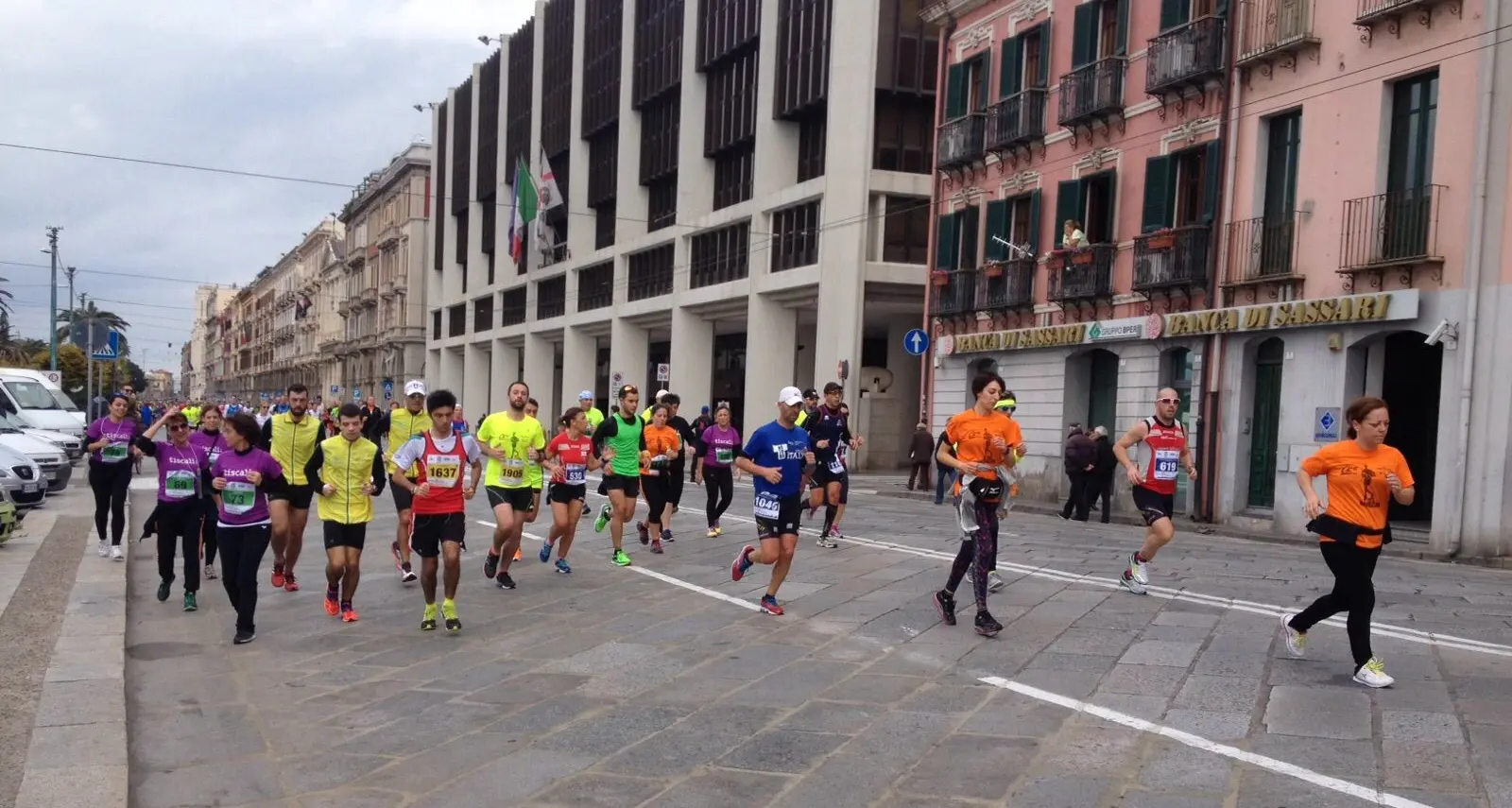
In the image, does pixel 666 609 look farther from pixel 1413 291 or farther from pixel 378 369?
pixel 378 369

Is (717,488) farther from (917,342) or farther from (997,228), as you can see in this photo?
(917,342)

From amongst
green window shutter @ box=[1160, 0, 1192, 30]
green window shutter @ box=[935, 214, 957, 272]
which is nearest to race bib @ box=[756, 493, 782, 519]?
green window shutter @ box=[1160, 0, 1192, 30]

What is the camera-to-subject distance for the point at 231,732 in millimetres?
6281

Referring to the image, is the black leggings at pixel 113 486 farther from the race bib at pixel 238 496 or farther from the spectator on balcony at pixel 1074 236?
the spectator on balcony at pixel 1074 236

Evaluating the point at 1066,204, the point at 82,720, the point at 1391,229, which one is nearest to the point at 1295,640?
the point at 82,720

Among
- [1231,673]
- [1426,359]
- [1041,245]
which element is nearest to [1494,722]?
[1231,673]

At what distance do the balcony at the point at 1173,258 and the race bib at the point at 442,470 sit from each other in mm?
15072

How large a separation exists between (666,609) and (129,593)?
4749 mm

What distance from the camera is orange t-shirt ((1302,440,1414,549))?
678 cm

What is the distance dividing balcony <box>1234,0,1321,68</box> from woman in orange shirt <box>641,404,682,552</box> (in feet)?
37.9

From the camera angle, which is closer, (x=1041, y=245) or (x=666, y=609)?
(x=666, y=609)

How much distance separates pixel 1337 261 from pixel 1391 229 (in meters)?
1.08

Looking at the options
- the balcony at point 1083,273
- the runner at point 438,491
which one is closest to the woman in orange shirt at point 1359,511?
the runner at point 438,491

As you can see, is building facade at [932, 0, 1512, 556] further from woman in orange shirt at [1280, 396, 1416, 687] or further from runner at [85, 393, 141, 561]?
runner at [85, 393, 141, 561]
